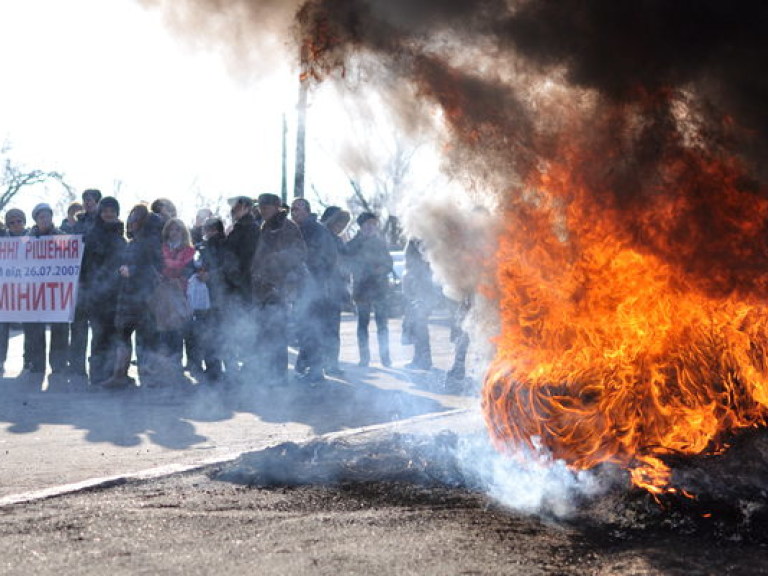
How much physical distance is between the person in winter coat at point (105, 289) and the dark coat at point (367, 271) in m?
3.01

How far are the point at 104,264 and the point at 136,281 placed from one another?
860mm

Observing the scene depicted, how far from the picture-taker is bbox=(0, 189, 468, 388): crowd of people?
10.6 m

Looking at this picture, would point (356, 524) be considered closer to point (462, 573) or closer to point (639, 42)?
point (462, 573)

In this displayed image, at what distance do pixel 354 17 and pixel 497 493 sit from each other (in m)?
2.86

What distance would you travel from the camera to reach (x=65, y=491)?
18.3 ft

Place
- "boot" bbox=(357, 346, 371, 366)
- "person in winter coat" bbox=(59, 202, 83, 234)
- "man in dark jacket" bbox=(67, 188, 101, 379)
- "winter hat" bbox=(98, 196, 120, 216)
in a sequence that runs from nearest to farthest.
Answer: "winter hat" bbox=(98, 196, 120, 216) → "man in dark jacket" bbox=(67, 188, 101, 379) → "person in winter coat" bbox=(59, 202, 83, 234) → "boot" bbox=(357, 346, 371, 366)

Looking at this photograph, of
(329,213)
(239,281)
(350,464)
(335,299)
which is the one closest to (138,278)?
(239,281)

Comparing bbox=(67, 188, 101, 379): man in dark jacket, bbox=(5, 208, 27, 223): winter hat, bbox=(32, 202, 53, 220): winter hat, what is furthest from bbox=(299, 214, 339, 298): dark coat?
bbox=(5, 208, 27, 223): winter hat

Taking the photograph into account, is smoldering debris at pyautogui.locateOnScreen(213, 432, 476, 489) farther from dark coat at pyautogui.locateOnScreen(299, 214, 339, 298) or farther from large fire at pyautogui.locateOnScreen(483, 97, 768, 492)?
dark coat at pyautogui.locateOnScreen(299, 214, 339, 298)

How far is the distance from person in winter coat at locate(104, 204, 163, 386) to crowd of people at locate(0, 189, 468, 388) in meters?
0.01

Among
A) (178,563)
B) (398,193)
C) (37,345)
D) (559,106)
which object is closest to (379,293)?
(37,345)

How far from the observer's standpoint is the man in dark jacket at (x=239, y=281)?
10922 millimetres

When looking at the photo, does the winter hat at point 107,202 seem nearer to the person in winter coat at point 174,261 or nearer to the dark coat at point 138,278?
the dark coat at point 138,278

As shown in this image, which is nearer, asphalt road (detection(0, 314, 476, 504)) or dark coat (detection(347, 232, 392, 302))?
asphalt road (detection(0, 314, 476, 504))
